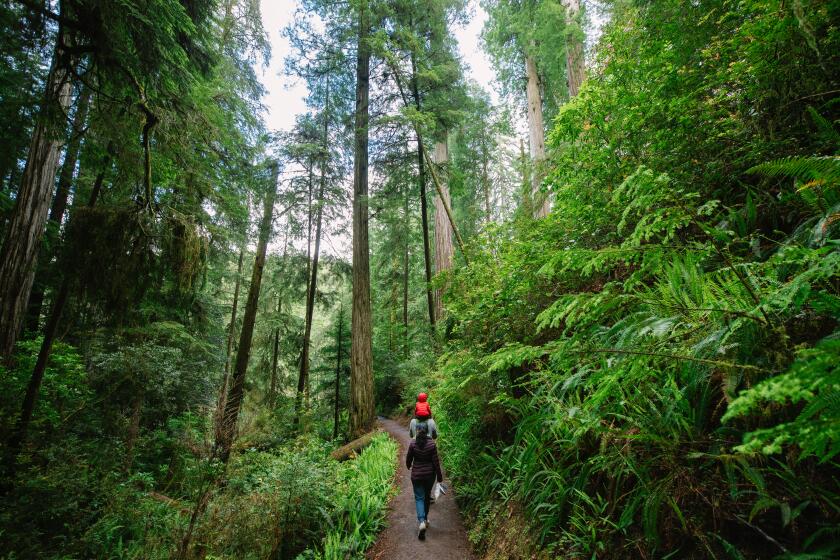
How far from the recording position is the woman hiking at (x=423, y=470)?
4.54 meters

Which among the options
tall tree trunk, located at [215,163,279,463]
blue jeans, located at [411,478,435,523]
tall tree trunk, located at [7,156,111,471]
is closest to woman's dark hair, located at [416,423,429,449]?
blue jeans, located at [411,478,435,523]

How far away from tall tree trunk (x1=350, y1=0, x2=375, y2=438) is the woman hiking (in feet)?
15.8

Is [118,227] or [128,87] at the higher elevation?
[128,87]

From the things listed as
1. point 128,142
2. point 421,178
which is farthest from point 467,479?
point 421,178

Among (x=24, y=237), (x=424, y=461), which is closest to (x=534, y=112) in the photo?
(x=424, y=461)

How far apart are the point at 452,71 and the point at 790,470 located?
1221 cm

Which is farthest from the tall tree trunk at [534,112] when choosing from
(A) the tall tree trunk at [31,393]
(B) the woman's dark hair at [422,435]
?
(A) the tall tree trunk at [31,393]

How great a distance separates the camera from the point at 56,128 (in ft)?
12.4

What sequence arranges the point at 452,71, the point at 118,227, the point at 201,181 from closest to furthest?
1. the point at 118,227
2. the point at 201,181
3. the point at 452,71

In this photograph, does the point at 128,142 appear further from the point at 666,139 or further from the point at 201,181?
the point at 666,139

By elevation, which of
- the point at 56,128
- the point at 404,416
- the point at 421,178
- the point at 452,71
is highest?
the point at 452,71

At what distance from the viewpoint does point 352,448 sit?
27.7 ft

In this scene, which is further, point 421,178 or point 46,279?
point 421,178

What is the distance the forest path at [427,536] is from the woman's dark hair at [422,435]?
109 centimetres
